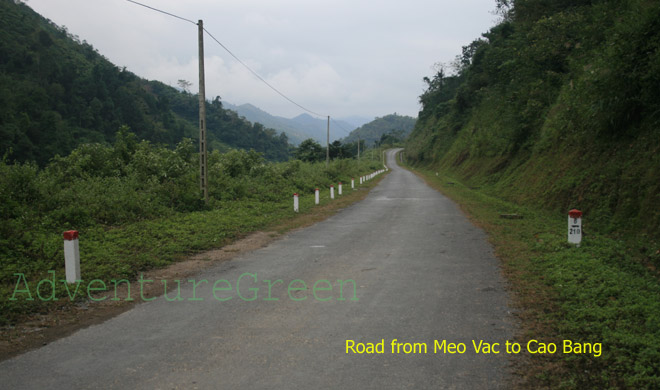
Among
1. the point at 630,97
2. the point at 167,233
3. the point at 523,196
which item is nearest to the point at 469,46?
the point at 523,196

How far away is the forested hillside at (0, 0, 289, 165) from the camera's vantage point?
1852 inches

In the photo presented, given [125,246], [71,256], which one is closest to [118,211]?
[125,246]

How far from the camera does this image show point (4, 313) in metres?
5.27

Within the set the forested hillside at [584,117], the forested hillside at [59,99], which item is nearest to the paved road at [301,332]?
the forested hillside at [584,117]

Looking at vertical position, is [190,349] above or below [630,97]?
below

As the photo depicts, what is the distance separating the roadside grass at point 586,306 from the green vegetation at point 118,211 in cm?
613

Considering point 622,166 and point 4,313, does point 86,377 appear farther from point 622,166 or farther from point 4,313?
point 622,166

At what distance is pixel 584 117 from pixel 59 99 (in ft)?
235

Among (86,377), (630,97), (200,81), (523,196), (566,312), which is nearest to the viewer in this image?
(86,377)

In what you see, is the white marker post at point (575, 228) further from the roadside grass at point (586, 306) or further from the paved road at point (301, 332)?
the paved road at point (301, 332)

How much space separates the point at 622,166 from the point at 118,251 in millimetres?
12515

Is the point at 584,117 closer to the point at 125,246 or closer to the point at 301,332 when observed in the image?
the point at 301,332

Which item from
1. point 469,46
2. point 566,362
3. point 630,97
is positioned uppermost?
point 469,46

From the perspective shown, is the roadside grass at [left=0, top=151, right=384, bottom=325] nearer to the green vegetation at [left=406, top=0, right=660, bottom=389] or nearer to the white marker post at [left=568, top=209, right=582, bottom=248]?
the green vegetation at [left=406, top=0, right=660, bottom=389]
